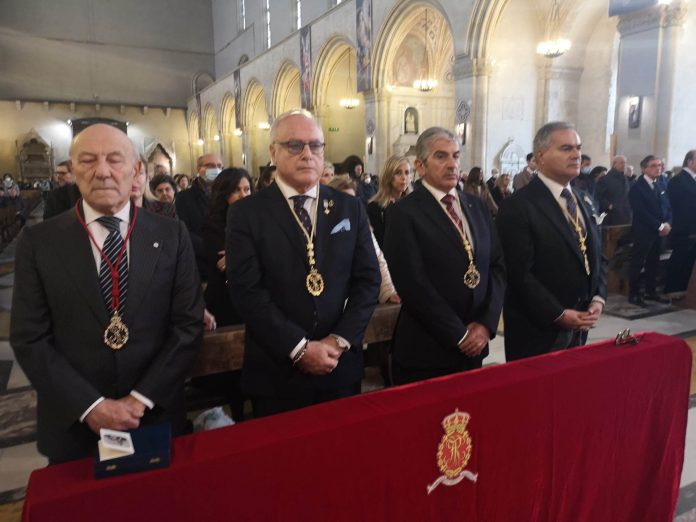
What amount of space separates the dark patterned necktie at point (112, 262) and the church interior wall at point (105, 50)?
3137 centimetres

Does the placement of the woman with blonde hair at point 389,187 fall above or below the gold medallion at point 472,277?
above

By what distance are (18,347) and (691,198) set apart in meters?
6.59

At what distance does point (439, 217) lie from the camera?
2328mm

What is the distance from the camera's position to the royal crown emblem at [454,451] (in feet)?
4.99

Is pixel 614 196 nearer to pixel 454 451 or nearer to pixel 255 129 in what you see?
pixel 454 451

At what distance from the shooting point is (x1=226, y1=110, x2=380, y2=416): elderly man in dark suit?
1926mm

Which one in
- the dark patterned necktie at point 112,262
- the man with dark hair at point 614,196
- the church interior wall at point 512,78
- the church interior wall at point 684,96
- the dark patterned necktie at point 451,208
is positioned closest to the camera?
the dark patterned necktie at point 112,262

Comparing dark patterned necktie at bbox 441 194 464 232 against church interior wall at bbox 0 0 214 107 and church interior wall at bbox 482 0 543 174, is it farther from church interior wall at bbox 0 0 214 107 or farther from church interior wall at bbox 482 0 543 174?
church interior wall at bbox 0 0 214 107

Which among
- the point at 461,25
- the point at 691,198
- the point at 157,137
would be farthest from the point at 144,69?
the point at 691,198

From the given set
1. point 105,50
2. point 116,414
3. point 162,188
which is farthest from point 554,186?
point 105,50

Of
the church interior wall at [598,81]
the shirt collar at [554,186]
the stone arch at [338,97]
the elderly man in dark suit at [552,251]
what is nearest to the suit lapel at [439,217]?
the elderly man in dark suit at [552,251]

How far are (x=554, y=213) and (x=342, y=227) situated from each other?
Answer: 1.17 metres

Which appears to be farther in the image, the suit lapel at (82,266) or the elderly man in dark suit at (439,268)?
the elderly man in dark suit at (439,268)

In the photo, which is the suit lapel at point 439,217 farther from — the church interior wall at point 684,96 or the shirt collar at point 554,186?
the church interior wall at point 684,96
